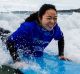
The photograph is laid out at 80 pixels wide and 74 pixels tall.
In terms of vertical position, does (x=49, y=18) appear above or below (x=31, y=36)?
above

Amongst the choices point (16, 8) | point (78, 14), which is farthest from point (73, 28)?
point (16, 8)

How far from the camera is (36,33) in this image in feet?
9.94

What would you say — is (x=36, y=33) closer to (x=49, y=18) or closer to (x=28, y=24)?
(x=28, y=24)

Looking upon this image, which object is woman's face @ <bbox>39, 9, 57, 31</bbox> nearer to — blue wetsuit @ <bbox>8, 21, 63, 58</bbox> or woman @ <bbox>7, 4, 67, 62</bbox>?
woman @ <bbox>7, 4, 67, 62</bbox>

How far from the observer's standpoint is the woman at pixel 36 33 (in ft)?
9.37

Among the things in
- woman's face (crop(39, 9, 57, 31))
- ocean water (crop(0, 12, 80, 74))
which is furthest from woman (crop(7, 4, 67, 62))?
ocean water (crop(0, 12, 80, 74))

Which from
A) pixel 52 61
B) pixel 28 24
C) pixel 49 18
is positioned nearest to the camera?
pixel 49 18

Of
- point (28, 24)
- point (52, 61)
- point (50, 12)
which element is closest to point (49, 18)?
point (50, 12)

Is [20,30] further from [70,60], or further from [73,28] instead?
[73,28]

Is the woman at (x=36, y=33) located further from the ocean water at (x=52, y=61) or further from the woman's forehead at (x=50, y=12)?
the ocean water at (x=52, y=61)

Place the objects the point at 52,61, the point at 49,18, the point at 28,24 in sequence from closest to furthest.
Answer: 1. the point at 49,18
2. the point at 28,24
3. the point at 52,61

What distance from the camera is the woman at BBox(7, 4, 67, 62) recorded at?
2.86 meters

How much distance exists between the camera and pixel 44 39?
310cm

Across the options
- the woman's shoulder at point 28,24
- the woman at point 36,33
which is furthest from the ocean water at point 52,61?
the woman's shoulder at point 28,24
